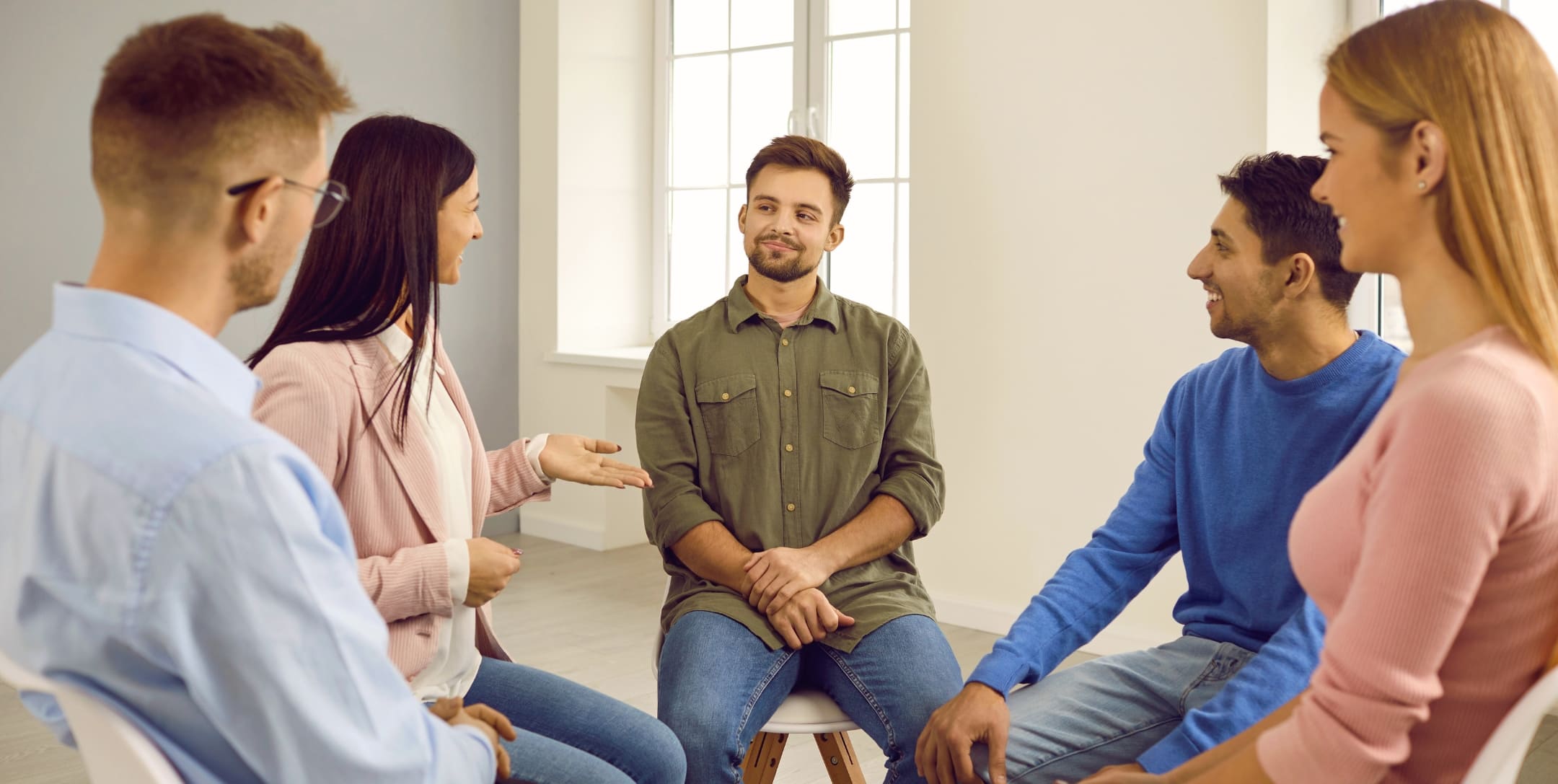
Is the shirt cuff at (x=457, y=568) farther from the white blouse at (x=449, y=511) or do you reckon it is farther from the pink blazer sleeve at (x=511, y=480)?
the pink blazer sleeve at (x=511, y=480)

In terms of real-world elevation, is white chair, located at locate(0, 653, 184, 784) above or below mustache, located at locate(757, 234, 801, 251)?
below

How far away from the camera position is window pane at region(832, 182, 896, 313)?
4.32 meters

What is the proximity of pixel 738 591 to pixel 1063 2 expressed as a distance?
2.18m

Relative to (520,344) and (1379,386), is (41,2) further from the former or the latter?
(1379,386)

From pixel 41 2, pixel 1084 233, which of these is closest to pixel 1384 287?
pixel 1084 233

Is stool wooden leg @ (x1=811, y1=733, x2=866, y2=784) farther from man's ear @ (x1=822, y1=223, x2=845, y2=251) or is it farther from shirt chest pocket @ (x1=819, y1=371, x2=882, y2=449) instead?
man's ear @ (x1=822, y1=223, x2=845, y2=251)

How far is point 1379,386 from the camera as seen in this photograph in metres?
1.58

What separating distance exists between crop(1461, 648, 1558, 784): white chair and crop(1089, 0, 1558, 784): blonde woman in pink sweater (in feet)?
0.16

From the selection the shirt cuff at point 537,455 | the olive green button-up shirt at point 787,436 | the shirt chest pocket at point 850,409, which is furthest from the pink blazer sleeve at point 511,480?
the shirt chest pocket at point 850,409

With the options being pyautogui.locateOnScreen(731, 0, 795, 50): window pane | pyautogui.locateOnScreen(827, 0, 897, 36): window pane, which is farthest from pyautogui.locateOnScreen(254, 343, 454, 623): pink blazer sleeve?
pyautogui.locateOnScreen(731, 0, 795, 50): window pane

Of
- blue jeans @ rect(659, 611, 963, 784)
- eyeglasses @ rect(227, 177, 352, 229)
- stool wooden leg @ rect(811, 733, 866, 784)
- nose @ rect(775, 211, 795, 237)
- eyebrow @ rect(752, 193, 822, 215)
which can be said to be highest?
eyebrow @ rect(752, 193, 822, 215)

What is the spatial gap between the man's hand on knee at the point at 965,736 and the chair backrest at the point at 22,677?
3.49ft

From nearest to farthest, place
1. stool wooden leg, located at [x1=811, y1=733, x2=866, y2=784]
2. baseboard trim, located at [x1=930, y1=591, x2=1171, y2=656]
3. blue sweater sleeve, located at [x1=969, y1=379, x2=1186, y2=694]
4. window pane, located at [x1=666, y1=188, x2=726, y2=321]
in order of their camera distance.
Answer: blue sweater sleeve, located at [x1=969, y1=379, x2=1186, y2=694] → stool wooden leg, located at [x1=811, y1=733, x2=866, y2=784] → baseboard trim, located at [x1=930, y1=591, x2=1171, y2=656] → window pane, located at [x1=666, y1=188, x2=726, y2=321]

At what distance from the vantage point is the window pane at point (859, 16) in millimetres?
4285
